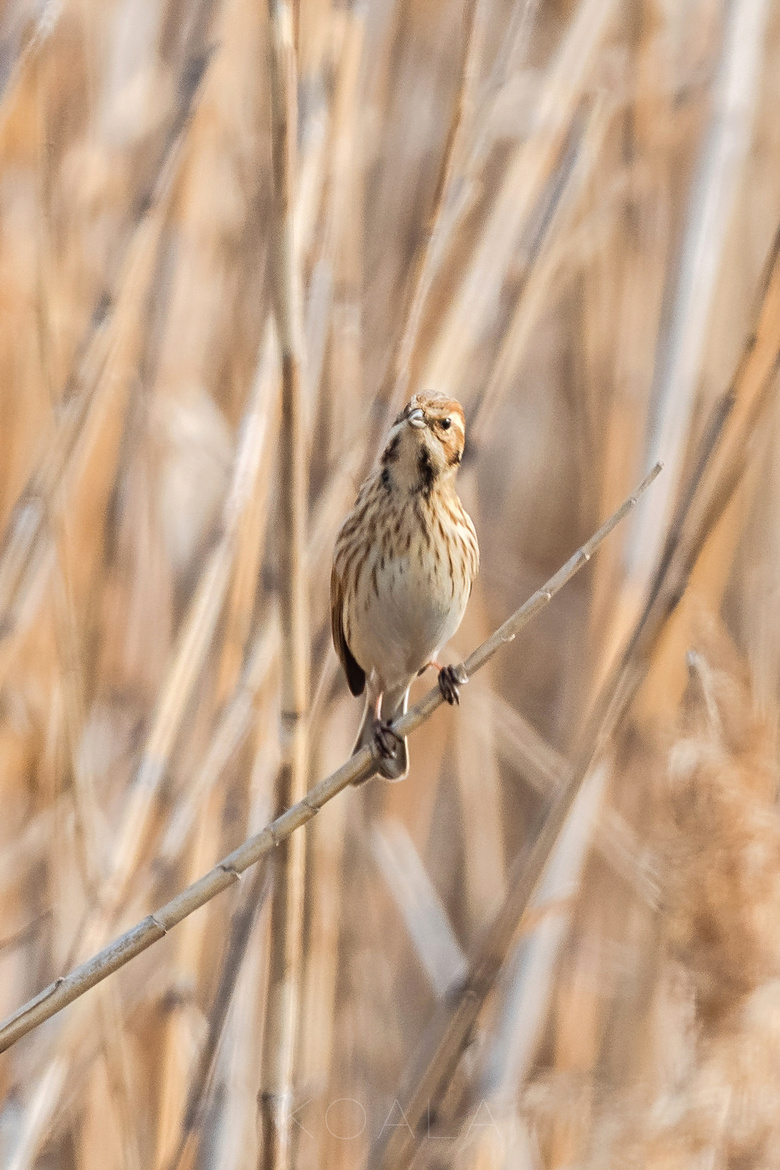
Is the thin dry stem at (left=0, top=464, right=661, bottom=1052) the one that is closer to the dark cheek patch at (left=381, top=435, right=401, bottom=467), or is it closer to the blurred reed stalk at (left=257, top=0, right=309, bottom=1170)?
the blurred reed stalk at (left=257, top=0, right=309, bottom=1170)

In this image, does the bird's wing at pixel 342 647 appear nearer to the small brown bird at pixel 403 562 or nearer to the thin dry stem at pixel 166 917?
the small brown bird at pixel 403 562

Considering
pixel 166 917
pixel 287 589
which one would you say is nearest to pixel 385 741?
pixel 287 589

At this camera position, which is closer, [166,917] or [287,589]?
[166,917]

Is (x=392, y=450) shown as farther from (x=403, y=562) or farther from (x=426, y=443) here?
(x=403, y=562)

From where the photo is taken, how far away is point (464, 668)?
3.73 ft

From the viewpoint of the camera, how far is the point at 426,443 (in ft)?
5.66

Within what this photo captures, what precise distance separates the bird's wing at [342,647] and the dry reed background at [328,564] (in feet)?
0.11

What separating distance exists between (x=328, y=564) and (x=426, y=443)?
308 mm

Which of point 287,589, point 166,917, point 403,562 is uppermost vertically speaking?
point 287,589

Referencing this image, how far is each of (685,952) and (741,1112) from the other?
7.4 inches

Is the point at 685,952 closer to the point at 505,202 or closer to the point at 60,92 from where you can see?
the point at 505,202

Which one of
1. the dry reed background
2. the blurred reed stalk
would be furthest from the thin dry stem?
the dry reed background

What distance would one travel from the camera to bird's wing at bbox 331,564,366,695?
189cm

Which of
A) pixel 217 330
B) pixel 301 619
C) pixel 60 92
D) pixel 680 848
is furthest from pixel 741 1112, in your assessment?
pixel 60 92
